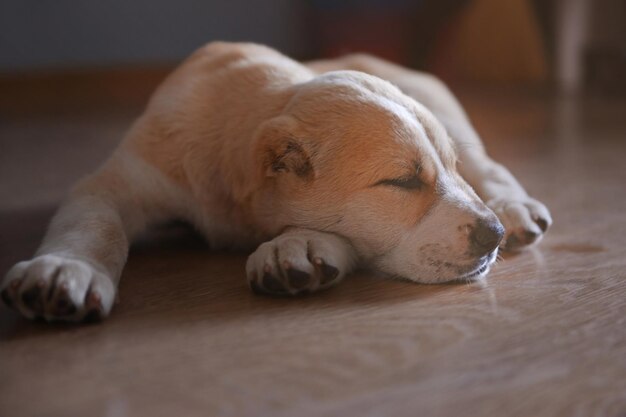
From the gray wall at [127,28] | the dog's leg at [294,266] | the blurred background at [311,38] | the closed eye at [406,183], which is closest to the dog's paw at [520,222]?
the closed eye at [406,183]

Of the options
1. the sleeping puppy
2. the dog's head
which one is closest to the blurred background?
the sleeping puppy

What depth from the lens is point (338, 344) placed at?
4.58 feet

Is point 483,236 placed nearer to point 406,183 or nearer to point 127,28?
point 406,183

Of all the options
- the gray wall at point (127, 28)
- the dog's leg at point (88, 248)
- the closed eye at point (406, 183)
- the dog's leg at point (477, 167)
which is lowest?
the gray wall at point (127, 28)

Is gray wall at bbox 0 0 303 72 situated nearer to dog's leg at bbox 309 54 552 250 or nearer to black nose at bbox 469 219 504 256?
dog's leg at bbox 309 54 552 250

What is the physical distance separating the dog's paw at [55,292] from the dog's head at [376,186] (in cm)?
50

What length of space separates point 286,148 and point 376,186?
0.22 meters

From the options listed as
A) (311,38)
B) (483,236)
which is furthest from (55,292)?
(311,38)

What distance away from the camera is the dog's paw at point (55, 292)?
1.46 meters

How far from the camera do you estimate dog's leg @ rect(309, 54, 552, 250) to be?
6.69ft

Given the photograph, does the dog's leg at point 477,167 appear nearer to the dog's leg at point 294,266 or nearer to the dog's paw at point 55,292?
the dog's leg at point 294,266

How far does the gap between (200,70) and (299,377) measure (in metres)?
1.23

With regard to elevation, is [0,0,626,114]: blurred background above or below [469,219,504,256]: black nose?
below

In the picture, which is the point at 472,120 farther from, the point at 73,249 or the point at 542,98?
the point at 73,249
